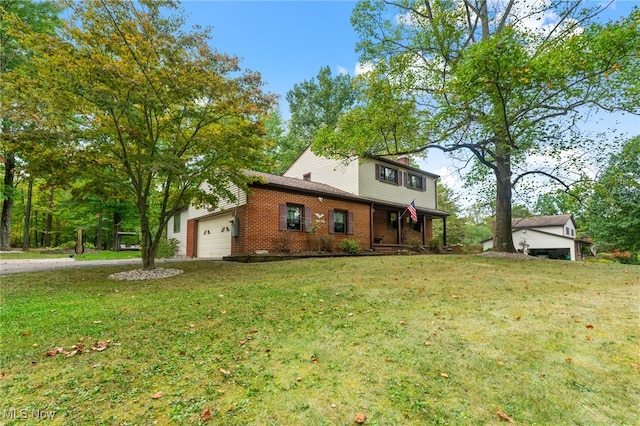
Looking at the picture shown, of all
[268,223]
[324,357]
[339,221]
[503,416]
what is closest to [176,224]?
[268,223]

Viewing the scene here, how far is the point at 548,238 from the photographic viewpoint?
32.2 m

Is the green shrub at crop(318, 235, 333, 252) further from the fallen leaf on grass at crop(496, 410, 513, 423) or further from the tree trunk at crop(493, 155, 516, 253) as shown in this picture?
the fallen leaf on grass at crop(496, 410, 513, 423)

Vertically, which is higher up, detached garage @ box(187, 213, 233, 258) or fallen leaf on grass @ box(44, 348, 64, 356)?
detached garage @ box(187, 213, 233, 258)

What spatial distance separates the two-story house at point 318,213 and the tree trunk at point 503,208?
4.79 meters

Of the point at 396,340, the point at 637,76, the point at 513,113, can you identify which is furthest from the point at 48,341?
the point at 637,76

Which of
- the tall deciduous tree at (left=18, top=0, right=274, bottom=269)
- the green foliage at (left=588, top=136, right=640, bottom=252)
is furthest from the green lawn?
the green foliage at (left=588, top=136, right=640, bottom=252)

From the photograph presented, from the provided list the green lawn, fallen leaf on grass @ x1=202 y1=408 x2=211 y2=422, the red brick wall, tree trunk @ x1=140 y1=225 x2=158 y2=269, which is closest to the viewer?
fallen leaf on grass @ x1=202 y1=408 x2=211 y2=422

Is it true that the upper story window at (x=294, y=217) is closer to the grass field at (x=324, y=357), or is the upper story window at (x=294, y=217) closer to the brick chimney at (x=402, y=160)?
the grass field at (x=324, y=357)

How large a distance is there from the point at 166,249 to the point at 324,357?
1560 cm

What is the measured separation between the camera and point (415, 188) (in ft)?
66.4

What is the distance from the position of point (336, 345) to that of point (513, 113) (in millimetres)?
9994

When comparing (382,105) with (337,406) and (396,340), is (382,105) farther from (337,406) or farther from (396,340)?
(337,406)

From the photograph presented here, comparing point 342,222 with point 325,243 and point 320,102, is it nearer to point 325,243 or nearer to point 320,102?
point 325,243

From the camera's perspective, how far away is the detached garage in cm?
1448
